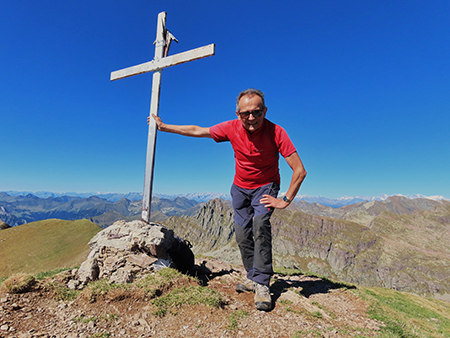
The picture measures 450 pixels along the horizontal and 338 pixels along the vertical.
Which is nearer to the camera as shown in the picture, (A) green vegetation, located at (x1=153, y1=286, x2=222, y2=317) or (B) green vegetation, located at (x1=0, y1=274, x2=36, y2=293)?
(A) green vegetation, located at (x1=153, y1=286, x2=222, y2=317)

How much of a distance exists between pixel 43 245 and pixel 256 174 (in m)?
36.6

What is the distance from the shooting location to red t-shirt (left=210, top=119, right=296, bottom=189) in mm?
5199

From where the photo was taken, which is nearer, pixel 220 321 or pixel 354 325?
pixel 220 321

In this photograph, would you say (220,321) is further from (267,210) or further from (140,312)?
(267,210)

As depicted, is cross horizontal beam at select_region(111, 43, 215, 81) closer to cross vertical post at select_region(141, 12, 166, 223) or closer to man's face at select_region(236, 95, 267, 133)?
cross vertical post at select_region(141, 12, 166, 223)

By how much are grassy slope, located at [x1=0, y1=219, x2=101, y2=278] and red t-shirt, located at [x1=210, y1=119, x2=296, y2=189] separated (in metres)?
23.9

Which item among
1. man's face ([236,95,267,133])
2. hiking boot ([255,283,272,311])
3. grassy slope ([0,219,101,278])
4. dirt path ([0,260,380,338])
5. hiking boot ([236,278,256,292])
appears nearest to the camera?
dirt path ([0,260,380,338])

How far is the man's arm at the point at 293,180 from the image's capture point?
16.0 feet

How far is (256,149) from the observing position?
17.3 feet

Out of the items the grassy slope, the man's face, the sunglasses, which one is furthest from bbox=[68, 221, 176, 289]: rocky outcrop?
the grassy slope

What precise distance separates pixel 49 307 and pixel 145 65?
7236 millimetres

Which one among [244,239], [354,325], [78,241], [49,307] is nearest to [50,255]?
[78,241]

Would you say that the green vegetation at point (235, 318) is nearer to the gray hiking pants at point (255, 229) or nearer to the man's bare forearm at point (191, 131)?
the gray hiking pants at point (255, 229)

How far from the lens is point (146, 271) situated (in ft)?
19.4
